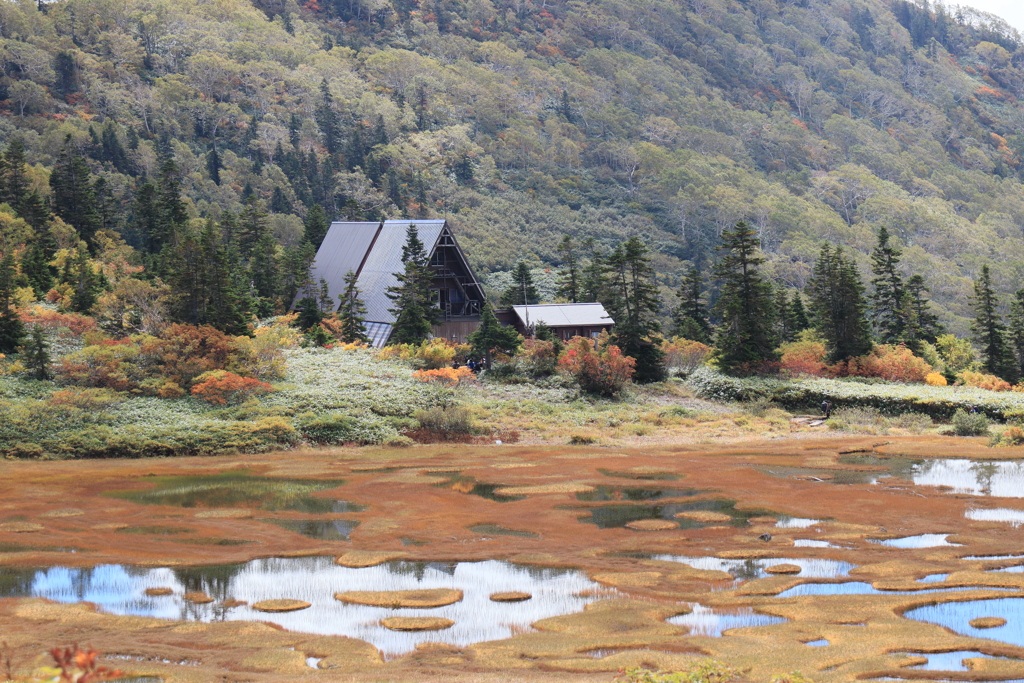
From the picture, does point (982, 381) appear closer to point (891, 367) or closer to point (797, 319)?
point (891, 367)

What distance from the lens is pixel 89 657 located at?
5.92m

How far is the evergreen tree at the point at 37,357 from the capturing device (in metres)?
36.2

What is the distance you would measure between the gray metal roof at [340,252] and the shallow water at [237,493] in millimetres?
29211

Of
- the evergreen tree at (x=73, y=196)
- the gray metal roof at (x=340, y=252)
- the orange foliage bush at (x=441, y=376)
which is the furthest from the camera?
the evergreen tree at (x=73, y=196)

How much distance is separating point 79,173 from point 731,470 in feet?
165

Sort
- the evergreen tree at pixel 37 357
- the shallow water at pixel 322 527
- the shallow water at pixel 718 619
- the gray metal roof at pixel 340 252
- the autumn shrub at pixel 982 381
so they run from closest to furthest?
1. the shallow water at pixel 718 619
2. the shallow water at pixel 322 527
3. the evergreen tree at pixel 37 357
4. the autumn shrub at pixel 982 381
5. the gray metal roof at pixel 340 252

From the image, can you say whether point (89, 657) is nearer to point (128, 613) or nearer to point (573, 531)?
point (128, 613)

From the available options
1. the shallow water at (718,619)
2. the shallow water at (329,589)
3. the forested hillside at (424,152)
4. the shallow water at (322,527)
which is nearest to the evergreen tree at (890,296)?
the forested hillside at (424,152)

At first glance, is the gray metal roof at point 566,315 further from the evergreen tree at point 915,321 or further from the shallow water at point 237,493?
the shallow water at point 237,493

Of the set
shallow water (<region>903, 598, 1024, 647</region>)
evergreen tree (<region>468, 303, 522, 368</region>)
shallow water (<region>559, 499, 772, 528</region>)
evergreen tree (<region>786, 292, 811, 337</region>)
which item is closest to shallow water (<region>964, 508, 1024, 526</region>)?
shallow water (<region>559, 499, 772, 528</region>)

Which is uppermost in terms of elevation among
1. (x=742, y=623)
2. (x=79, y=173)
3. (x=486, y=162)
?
(x=486, y=162)

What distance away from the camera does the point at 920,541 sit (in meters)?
20.7

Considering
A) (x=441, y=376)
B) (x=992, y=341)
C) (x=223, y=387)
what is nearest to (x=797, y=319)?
(x=992, y=341)

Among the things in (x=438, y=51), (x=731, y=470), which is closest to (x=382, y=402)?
(x=731, y=470)
